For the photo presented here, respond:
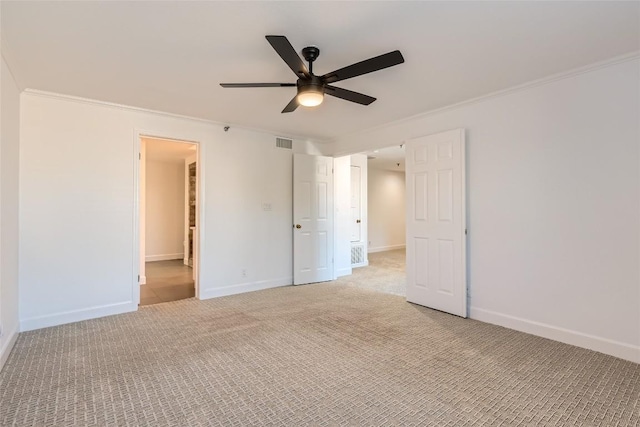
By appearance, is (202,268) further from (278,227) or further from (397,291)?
(397,291)

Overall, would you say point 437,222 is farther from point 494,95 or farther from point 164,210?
point 164,210

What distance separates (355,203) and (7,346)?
6.05 m

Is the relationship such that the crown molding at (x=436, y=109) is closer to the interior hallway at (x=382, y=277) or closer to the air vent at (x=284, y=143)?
the air vent at (x=284, y=143)

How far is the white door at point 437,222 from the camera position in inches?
147

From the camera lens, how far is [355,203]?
755cm

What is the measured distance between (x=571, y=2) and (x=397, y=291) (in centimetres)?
384

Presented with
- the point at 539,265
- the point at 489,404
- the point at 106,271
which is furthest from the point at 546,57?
the point at 106,271

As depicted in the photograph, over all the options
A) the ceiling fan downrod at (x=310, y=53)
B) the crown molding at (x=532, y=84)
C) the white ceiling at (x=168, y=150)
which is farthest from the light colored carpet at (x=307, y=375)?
the white ceiling at (x=168, y=150)

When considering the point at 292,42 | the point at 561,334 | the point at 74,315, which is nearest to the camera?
the point at 292,42

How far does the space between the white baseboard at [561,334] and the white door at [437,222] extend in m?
0.26

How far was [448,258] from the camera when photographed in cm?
386

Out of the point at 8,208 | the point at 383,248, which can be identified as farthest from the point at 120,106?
the point at 383,248

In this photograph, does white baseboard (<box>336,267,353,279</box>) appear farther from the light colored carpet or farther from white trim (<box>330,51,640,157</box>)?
the light colored carpet

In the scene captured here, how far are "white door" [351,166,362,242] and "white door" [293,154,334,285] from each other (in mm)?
1764
